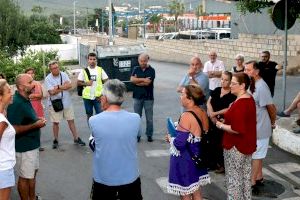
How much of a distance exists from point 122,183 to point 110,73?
11.1 metres

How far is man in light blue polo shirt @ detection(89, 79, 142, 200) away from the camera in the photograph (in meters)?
3.98

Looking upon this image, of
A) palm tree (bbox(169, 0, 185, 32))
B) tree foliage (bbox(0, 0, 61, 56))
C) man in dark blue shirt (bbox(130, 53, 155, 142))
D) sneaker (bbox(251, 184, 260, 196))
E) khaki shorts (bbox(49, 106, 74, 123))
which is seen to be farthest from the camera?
palm tree (bbox(169, 0, 185, 32))

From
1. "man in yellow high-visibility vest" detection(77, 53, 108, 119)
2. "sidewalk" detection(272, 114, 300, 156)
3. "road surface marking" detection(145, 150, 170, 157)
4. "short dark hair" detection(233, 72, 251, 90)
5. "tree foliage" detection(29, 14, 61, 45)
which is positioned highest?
"tree foliage" detection(29, 14, 61, 45)

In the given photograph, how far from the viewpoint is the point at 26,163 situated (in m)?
5.27

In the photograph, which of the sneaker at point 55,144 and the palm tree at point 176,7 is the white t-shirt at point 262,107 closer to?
the sneaker at point 55,144

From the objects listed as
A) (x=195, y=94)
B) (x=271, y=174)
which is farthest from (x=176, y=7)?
(x=195, y=94)

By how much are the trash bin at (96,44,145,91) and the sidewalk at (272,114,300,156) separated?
7208 millimetres

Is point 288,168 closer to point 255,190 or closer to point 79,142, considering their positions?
point 255,190

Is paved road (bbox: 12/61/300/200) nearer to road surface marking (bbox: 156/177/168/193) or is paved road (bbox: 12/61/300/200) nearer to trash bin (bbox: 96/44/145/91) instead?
road surface marking (bbox: 156/177/168/193)

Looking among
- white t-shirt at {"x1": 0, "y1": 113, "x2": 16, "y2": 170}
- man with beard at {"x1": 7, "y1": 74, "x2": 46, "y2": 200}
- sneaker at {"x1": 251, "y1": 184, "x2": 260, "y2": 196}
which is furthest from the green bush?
white t-shirt at {"x1": 0, "y1": 113, "x2": 16, "y2": 170}

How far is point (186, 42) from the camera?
27.7m

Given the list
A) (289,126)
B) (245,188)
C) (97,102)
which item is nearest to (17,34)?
(97,102)

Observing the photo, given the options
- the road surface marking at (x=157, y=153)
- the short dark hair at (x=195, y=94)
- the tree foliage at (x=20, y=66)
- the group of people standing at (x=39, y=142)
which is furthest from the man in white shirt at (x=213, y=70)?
the tree foliage at (x=20, y=66)

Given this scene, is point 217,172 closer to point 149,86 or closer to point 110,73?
point 149,86
